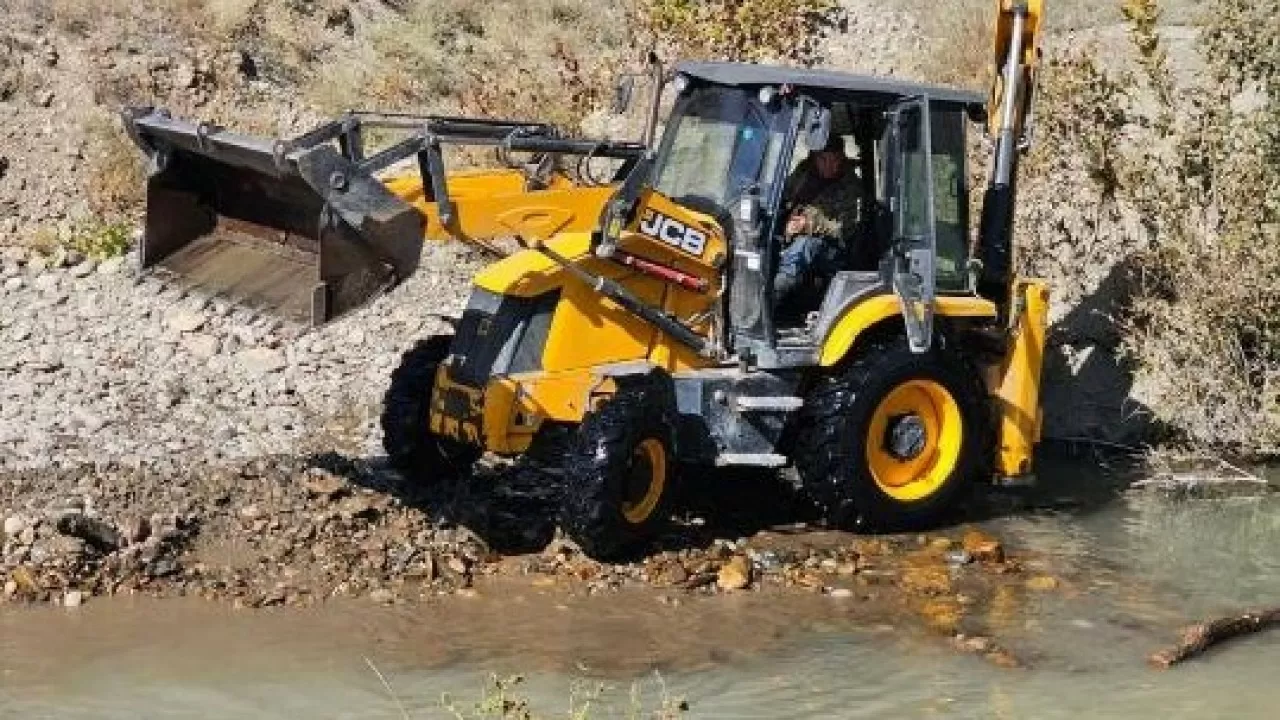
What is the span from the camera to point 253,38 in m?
17.6

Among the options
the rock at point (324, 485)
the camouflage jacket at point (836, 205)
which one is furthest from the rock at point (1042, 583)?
the rock at point (324, 485)

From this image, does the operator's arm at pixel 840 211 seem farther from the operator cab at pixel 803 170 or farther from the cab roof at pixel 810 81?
the cab roof at pixel 810 81

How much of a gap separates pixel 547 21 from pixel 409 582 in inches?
462

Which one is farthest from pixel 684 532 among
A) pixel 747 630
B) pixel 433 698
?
pixel 433 698

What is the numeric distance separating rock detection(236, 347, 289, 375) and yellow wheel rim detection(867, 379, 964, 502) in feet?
13.8

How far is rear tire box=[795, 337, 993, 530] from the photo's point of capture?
9.11m

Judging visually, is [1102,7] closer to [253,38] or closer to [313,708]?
[253,38]

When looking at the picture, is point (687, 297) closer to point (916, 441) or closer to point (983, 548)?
point (916, 441)

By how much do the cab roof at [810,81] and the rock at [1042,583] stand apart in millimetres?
2529

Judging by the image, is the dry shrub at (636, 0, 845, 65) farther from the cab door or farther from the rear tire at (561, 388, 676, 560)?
the rear tire at (561, 388, 676, 560)

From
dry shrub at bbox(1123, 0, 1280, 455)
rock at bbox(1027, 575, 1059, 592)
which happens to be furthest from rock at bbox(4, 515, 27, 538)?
dry shrub at bbox(1123, 0, 1280, 455)

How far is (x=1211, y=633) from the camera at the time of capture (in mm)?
7859

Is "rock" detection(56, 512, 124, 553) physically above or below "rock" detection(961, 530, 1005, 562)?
above

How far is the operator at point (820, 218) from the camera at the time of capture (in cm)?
920
